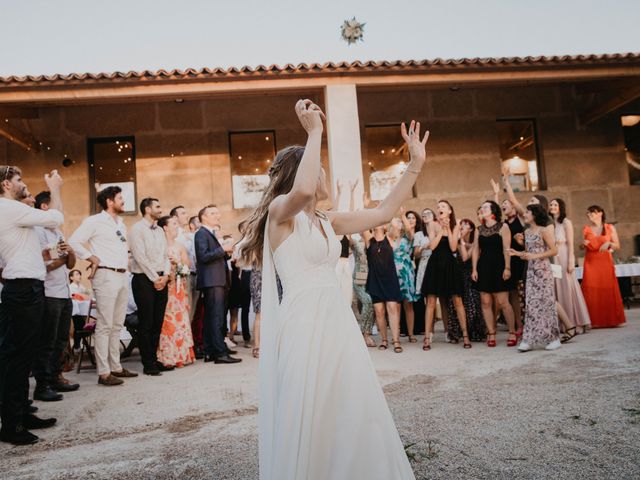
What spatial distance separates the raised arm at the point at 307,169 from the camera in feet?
6.91

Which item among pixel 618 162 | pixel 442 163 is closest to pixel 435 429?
pixel 442 163

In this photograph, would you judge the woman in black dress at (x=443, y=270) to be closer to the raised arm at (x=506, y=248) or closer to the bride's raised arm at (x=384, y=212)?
the raised arm at (x=506, y=248)

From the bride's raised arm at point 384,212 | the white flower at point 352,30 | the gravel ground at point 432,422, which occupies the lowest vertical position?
the gravel ground at point 432,422

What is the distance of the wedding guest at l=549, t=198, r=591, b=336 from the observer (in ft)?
27.0

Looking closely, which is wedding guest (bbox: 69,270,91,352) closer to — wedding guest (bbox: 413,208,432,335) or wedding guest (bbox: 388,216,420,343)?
wedding guest (bbox: 388,216,420,343)

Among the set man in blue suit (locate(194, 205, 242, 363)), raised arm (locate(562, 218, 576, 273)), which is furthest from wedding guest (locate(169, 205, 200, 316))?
raised arm (locate(562, 218, 576, 273))

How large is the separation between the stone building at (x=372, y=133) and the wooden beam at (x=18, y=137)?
1.6 inches

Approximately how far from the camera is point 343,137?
9.55m

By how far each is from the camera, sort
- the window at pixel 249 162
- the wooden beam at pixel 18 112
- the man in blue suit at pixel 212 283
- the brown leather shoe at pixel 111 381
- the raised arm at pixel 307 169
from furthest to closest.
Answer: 1. the window at pixel 249 162
2. the wooden beam at pixel 18 112
3. the man in blue suit at pixel 212 283
4. the brown leather shoe at pixel 111 381
5. the raised arm at pixel 307 169

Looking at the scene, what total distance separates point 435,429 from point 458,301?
4039 mm

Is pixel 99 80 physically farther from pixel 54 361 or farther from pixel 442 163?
pixel 442 163

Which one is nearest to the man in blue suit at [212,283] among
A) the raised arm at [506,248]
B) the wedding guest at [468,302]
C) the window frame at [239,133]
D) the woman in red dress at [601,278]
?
the wedding guest at [468,302]

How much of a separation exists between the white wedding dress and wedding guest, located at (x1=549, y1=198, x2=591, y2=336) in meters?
6.92

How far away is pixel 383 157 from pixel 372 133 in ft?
2.06
